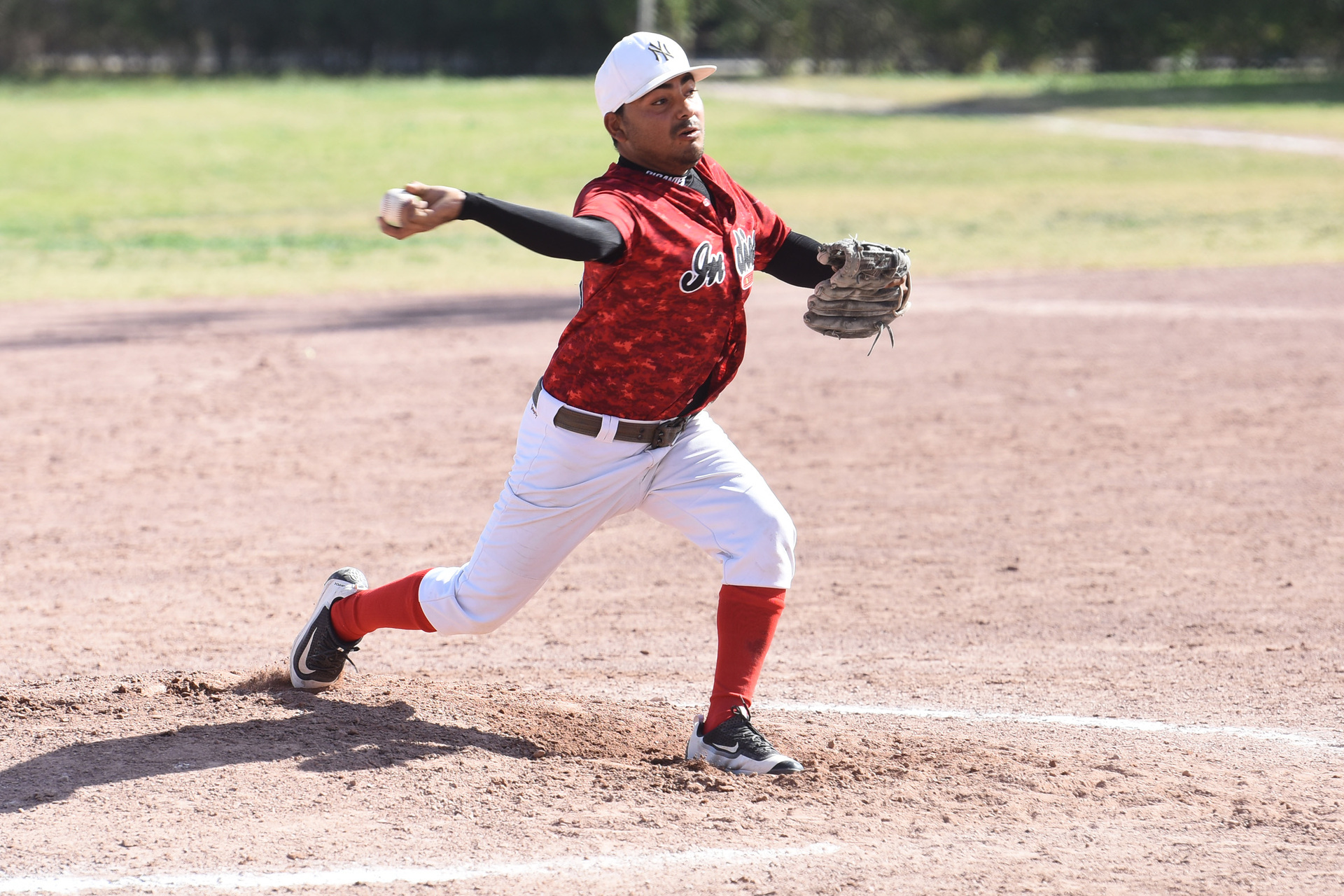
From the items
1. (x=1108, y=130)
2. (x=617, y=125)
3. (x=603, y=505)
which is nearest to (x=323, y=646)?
(x=603, y=505)

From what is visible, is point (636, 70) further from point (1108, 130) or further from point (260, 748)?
point (1108, 130)

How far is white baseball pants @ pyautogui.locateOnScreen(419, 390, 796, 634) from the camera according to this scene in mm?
4340

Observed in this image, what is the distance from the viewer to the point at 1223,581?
6.66m

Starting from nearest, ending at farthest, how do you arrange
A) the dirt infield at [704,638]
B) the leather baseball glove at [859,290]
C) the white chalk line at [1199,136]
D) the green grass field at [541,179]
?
the dirt infield at [704,638], the leather baseball glove at [859,290], the green grass field at [541,179], the white chalk line at [1199,136]

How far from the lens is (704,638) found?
19.8 feet

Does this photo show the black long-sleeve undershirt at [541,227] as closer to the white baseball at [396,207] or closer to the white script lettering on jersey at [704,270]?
the white baseball at [396,207]

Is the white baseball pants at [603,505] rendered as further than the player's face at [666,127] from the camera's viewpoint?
Yes

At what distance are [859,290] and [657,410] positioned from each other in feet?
2.68

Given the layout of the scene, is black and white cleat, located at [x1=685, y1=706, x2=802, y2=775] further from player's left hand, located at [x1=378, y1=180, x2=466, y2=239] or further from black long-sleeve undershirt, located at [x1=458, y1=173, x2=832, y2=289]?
player's left hand, located at [x1=378, y1=180, x2=466, y2=239]

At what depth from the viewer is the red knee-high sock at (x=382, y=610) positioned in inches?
183

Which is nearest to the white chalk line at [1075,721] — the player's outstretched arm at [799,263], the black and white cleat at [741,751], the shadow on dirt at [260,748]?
the black and white cleat at [741,751]

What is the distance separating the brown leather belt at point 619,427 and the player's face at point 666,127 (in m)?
0.73

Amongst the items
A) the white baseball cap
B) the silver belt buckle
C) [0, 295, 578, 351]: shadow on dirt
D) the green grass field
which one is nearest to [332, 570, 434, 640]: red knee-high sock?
the silver belt buckle

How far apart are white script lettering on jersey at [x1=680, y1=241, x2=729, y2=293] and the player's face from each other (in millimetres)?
275
